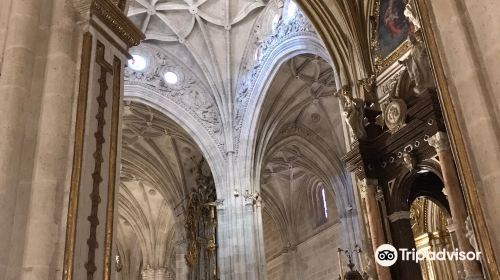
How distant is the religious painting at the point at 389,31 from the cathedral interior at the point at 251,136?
36 millimetres

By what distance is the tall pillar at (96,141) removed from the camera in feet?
14.7

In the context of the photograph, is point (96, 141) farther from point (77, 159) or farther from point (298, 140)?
point (298, 140)

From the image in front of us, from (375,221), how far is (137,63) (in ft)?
37.0

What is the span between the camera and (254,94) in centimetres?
1658

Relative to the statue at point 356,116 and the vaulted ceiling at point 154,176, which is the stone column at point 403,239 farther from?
the vaulted ceiling at point 154,176

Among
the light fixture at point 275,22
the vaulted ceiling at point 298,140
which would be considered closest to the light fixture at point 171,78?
the vaulted ceiling at point 298,140

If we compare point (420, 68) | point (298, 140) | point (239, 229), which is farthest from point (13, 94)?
point (298, 140)

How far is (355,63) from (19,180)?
7.95m

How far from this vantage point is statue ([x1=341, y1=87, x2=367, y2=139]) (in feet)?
30.8

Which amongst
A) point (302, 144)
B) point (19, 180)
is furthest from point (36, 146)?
point (302, 144)

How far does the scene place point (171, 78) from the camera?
58.5ft

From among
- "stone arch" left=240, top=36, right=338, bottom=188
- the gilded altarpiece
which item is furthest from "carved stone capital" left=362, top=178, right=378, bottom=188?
the gilded altarpiece

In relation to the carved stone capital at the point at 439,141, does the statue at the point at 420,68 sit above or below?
above

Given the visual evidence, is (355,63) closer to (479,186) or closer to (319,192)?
(479,186)
